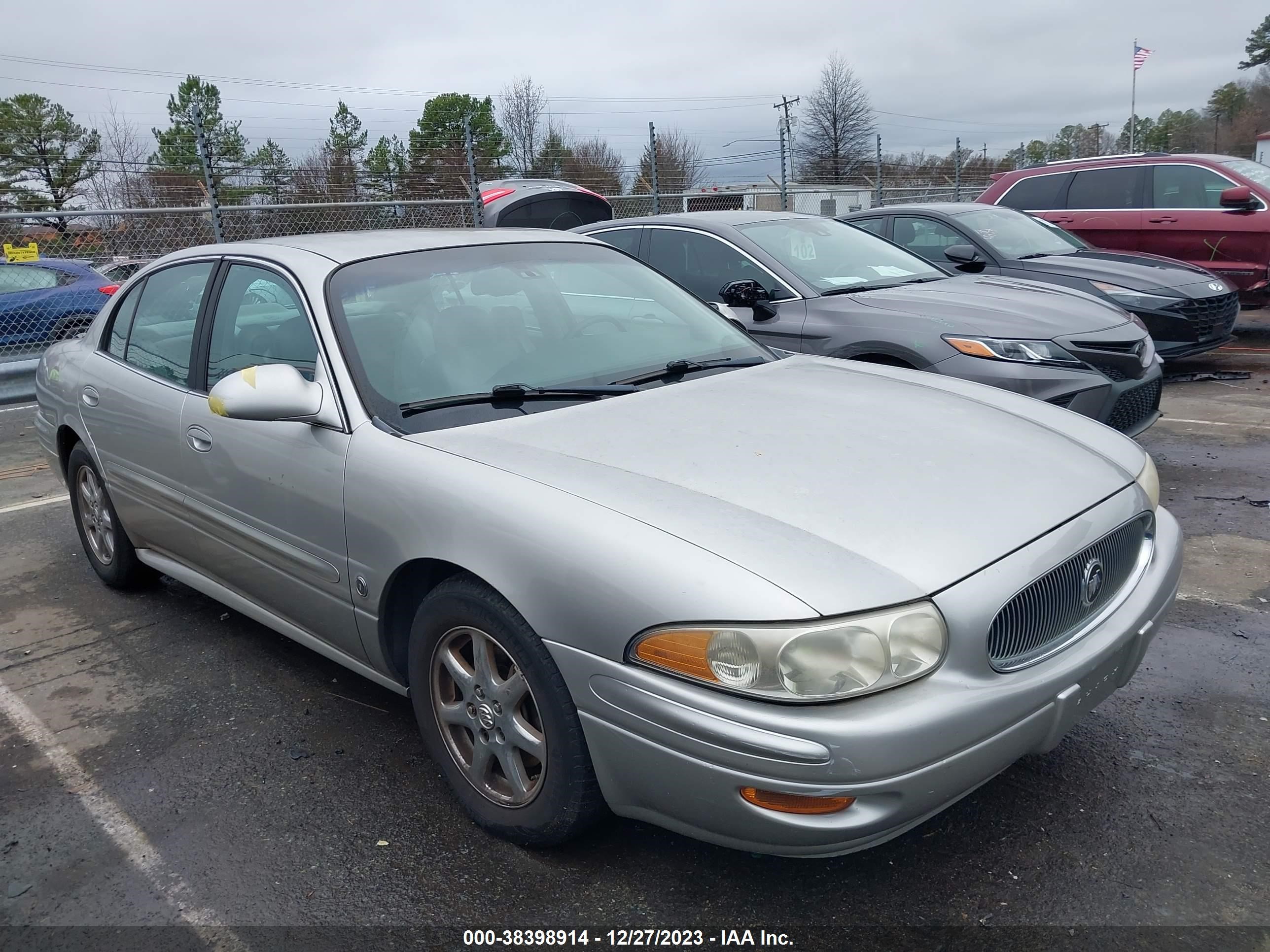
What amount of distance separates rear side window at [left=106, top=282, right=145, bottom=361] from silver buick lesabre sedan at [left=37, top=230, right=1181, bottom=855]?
29 centimetres

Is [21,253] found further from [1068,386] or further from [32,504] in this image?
[1068,386]

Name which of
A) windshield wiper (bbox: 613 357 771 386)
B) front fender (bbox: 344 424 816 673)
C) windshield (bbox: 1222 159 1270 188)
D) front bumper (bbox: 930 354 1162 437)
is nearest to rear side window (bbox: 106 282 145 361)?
front fender (bbox: 344 424 816 673)

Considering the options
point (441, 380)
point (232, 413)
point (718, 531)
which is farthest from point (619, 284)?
point (718, 531)

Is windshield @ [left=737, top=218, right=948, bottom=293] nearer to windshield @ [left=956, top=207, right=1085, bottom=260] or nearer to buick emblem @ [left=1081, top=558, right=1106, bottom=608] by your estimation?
windshield @ [left=956, top=207, right=1085, bottom=260]

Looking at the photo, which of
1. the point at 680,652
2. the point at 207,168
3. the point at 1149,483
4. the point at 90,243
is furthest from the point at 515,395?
the point at 90,243

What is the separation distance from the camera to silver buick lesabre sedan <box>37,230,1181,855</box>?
203 centimetres

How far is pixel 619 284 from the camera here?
12.4 ft

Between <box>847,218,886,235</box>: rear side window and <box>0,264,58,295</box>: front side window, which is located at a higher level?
<box>847,218,886,235</box>: rear side window

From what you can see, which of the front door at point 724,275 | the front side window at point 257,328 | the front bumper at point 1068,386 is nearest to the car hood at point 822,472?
the front side window at point 257,328

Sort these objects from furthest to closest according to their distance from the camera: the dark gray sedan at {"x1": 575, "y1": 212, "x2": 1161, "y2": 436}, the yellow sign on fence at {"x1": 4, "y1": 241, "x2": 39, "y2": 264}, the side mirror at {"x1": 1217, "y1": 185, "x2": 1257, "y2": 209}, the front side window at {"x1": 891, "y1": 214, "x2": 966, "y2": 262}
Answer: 1. the yellow sign on fence at {"x1": 4, "y1": 241, "x2": 39, "y2": 264}
2. the side mirror at {"x1": 1217, "y1": 185, "x2": 1257, "y2": 209}
3. the front side window at {"x1": 891, "y1": 214, "x2": 966, "y2": 262}
4. the dark gray sedan at {"x1": 575, "y1": 212, "x2": 1161, "y2": 436}

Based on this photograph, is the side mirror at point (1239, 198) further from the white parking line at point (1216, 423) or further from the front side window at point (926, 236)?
the white parking line at point (1216, 423)

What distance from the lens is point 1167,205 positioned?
10023 millimetres

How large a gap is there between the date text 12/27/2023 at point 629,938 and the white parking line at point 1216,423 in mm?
5731

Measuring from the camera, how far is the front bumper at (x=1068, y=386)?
16.3ft
